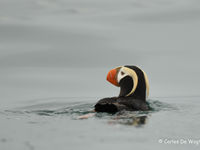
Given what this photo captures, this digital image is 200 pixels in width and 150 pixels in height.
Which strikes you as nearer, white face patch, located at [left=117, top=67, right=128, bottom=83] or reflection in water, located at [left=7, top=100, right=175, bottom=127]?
reflection in water, located at [left=7, top=100, right=175, bottom=127]

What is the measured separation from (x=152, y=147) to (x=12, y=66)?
25.8ft

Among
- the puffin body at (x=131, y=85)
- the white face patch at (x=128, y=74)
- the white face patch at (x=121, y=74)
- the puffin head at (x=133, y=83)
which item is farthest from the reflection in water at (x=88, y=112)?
the white face patch at (x=121, y=74)

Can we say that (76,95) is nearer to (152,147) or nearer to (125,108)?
(125,108)

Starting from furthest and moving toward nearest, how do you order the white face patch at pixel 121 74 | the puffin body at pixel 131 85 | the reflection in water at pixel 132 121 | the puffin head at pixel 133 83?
the white face patch at pixel 121 74, the puffin head at pixel 133 83, the puffin body at pixel 131 85, the reflection in water at pixel 132 121

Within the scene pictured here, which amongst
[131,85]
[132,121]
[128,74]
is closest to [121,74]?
[128,74]

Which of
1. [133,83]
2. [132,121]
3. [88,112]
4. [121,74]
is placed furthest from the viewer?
[121,74]

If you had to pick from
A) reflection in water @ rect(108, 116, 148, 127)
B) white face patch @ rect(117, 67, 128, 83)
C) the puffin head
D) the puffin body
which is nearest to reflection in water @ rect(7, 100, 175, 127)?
reflection in water @ rect(108, 116, 148, 127)

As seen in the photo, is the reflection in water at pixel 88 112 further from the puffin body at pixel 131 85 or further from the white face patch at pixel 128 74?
the white face patch at pixel 128 74

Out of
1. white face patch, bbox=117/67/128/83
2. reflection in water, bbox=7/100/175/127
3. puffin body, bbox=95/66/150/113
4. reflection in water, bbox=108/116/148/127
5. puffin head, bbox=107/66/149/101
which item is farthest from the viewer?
white face patch, bbox=117/67/128/83

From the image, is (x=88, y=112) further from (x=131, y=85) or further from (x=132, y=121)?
(x=132, y=121)

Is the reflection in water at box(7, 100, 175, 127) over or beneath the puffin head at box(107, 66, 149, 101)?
beneath

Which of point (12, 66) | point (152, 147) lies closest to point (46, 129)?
point (152, 147)

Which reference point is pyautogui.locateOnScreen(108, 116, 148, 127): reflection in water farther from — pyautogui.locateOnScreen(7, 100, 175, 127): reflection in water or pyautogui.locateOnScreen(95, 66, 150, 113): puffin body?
pyautogui.locateOnScreen(95, 66, 150, 113): puffin body

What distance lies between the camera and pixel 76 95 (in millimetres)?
12852
